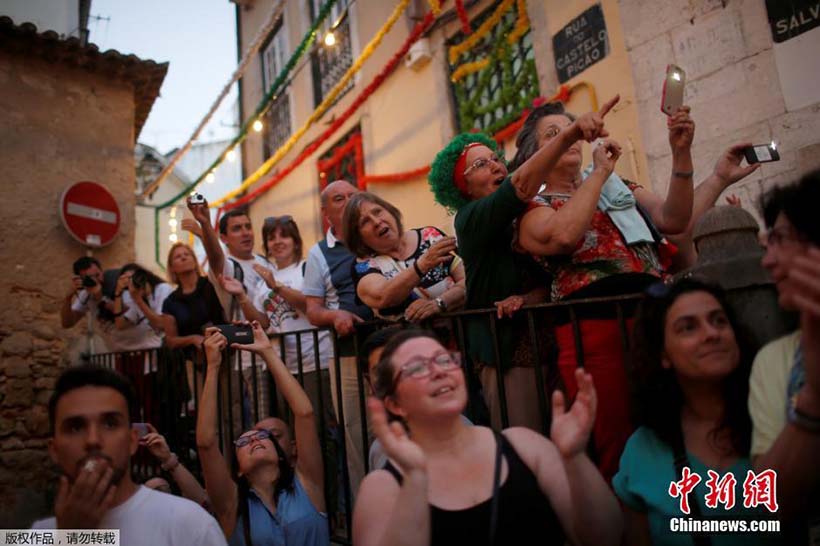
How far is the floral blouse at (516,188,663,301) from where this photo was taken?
90.7 inches

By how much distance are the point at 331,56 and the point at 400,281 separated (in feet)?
26.5

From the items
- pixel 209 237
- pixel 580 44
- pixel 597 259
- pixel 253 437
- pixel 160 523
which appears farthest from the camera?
pixel 580 44

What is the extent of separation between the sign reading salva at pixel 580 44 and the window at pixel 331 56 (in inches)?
174

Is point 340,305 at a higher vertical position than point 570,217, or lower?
lower

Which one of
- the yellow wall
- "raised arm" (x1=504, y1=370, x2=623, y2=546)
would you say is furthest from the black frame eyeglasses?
the yellow wall

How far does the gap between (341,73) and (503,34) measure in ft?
12.9

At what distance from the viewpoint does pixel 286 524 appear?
8.83 ft

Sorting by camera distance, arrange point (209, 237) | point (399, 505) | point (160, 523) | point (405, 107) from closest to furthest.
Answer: point (399, 505) → point (160, 523) → point (209, 237) → point (405, 107)

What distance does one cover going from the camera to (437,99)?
7359mm

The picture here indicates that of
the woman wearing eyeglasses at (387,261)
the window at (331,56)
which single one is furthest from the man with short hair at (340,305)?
the window at (331,56)

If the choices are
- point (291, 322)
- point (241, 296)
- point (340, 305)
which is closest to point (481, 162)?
point (340, 305)

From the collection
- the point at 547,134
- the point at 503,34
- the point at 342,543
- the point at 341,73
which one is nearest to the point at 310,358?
the point at 342,543

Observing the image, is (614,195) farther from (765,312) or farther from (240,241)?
(240,241)

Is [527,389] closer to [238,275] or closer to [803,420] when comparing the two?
[803,420]
